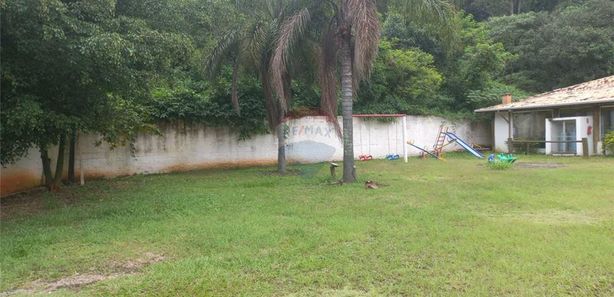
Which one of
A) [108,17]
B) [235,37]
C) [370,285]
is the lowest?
[370,285]

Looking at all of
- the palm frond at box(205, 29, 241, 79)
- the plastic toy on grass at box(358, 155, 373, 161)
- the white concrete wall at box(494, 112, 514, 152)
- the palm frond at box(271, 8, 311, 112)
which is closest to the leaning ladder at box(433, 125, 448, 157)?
the white concrete wall at box(494, 112, 514, 152)

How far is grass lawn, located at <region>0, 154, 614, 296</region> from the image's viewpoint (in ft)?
14.0

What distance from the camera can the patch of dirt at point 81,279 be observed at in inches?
169

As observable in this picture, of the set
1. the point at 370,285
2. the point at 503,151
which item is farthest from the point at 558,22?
the point at 370,285

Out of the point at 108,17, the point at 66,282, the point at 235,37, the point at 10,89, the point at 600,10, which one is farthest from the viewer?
the point at 600,10

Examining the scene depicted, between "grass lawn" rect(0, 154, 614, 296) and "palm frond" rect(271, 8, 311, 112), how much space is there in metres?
2.28

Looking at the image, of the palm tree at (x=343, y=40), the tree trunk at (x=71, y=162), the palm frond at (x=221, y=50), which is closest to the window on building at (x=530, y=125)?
the palm tree at (x=343, y=40)

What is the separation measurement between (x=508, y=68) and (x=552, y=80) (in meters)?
2.53

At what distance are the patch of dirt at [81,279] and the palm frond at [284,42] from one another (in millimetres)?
5755

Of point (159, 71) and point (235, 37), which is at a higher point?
point (235, 37)

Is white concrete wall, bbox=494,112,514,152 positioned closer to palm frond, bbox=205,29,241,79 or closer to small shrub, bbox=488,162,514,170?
small shrub, bbox=488,162,514,170

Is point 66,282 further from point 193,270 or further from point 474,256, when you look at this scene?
point 474,256

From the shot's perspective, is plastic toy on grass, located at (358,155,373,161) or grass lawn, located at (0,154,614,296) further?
plastic toy on grass, located at (358,155,373,161)

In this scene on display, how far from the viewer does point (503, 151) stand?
21.3 metres
